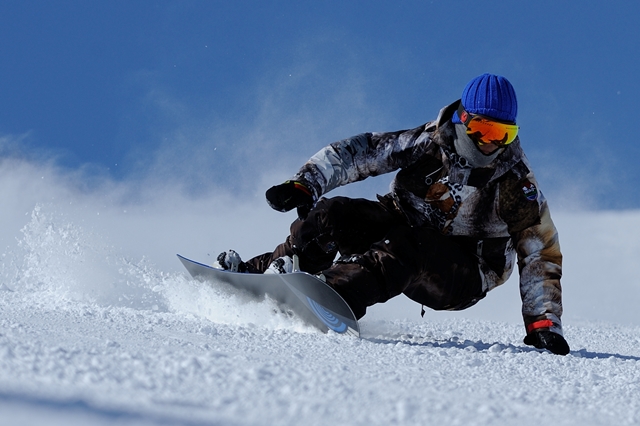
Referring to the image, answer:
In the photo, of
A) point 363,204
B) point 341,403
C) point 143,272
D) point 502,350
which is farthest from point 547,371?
point 143,272

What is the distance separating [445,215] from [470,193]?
0.18m

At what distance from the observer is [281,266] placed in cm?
374

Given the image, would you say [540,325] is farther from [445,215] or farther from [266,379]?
[266,379]

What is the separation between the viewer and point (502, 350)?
2.93 m

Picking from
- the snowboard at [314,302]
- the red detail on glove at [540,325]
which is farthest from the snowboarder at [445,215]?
the snowboard at [314,302]

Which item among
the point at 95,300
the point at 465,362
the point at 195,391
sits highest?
the point at 95,300

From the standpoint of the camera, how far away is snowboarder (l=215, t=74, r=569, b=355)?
10.5 ft

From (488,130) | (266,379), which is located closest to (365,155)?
(488,130)

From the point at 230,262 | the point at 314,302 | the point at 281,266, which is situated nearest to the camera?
the point at 314,302

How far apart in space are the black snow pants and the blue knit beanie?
2.15ft

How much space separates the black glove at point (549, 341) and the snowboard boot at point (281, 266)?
1.35 m

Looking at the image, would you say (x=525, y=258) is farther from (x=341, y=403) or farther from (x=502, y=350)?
(x=341, y=403)

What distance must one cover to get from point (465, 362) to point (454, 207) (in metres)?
1.33

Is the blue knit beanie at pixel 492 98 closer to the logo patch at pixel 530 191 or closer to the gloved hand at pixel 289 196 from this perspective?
the logo patch at pixel 530 191
